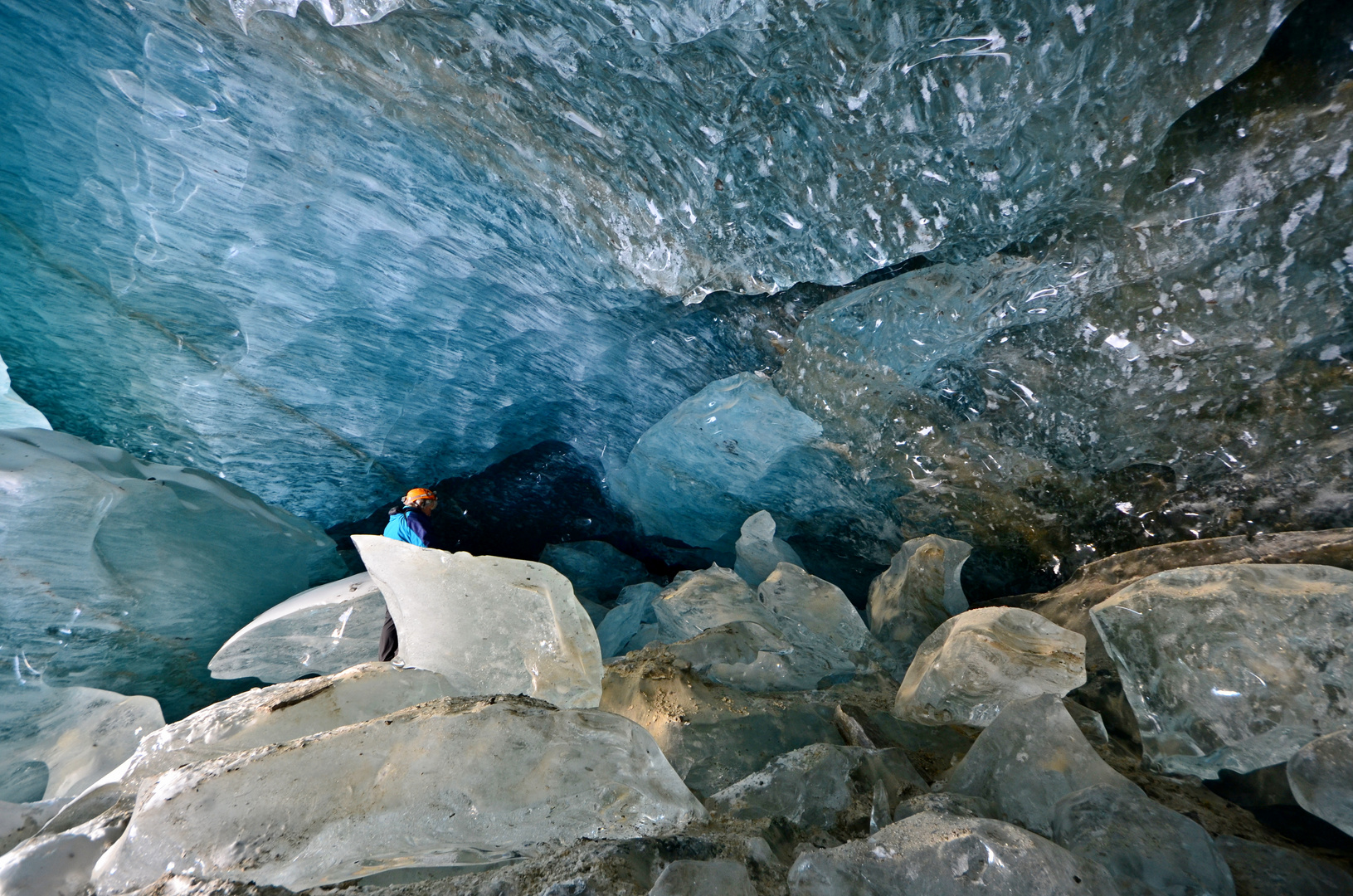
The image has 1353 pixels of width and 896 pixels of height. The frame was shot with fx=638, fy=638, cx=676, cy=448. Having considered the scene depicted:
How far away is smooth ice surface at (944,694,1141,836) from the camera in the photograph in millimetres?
1147

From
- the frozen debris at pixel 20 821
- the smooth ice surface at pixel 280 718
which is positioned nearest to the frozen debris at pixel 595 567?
the smooth ice surface at pixel 280 718

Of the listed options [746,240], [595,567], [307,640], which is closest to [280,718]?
[307,640]

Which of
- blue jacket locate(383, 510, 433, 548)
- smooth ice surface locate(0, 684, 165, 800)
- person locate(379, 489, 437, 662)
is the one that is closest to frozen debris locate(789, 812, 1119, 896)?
smooth ice surface locate(0, 684, 165, 800)

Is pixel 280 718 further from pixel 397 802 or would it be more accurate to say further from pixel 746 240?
pixel 746 240

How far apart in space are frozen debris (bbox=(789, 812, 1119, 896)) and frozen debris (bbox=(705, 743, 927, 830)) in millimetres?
295

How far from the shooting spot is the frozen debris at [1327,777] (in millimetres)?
988

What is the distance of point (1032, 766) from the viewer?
119 cm

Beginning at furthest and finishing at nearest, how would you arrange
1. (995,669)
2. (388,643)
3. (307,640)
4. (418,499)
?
(418,499)
(307,640)
(388,643)
(995,669)

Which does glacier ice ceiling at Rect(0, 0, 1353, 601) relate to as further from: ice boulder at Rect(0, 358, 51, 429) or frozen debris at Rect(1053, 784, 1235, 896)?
frozen debris at Rect(1053, 784, 1235, 896)

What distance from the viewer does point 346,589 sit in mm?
2932

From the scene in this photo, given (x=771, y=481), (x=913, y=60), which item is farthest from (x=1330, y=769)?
(x=771, y=481)

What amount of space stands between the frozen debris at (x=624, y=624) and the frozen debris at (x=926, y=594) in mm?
1118

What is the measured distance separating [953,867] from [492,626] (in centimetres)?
119

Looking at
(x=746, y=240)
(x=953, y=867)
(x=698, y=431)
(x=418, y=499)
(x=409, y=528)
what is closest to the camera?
(x=953, y=867)
